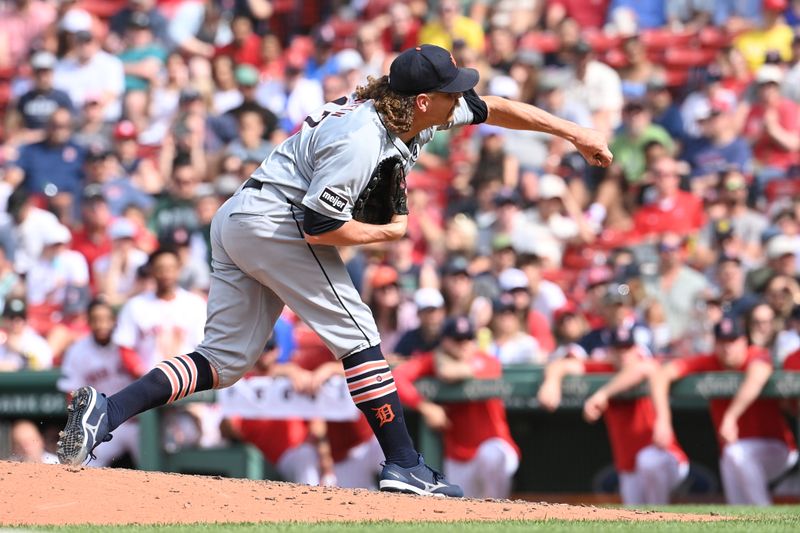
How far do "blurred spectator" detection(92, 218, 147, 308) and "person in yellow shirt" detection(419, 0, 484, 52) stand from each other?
3.62 metres

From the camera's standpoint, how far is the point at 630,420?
8.59 meters

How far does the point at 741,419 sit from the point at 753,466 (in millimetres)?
328

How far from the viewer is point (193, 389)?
5.43 metres

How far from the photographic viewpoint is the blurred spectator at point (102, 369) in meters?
9.20

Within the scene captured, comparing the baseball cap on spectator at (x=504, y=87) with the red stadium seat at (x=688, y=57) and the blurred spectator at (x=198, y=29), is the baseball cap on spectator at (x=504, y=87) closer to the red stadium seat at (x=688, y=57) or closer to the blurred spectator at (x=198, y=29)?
the red stadium seat at (x=688, y=57)

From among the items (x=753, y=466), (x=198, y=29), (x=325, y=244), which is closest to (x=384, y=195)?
(x=325, y=244)

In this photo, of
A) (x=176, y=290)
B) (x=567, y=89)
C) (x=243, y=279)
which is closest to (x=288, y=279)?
(x=243, y=279)

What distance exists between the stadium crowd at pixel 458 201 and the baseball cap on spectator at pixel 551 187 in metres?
0.06

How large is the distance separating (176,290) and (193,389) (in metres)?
4.05

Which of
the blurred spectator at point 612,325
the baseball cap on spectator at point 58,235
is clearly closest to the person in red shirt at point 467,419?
the blurred spectator at point 612,325

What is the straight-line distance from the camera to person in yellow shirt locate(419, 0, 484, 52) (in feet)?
43.5

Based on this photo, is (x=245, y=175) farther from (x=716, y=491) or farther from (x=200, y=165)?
(x=716, y=491)

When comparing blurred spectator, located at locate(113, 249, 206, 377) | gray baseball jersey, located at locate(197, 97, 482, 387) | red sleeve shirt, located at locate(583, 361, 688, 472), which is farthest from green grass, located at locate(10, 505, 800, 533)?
blurred spectator, located at locate(113, 249, 206, 377)

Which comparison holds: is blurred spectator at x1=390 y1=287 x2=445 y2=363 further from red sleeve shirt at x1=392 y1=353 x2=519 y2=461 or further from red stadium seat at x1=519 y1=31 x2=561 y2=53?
red stadium seat at x1=519 y1=31 x2=561 y2=53
